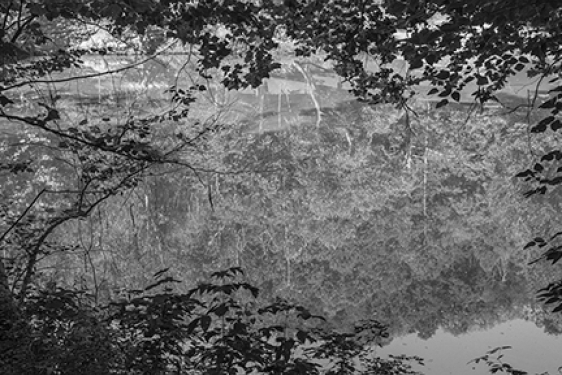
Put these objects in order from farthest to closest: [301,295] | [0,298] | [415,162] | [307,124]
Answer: [307,124], [415,162], [301,295], [0,298]

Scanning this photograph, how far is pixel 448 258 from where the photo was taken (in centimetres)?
1215

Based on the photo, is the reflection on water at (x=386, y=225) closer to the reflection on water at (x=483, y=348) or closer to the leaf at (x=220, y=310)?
the reflection on water at (x=483, y=348)

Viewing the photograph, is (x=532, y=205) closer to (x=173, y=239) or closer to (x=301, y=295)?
(x=301, y=295)

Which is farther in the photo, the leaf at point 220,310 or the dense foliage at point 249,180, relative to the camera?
the dense foliage at point 249,180

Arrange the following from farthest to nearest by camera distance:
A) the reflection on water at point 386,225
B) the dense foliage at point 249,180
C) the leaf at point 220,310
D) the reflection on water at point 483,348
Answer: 1. the reflection on water at point 386,225
2. the reflection on water at point 483,348
3. the dense foliage at point 249,180
4. the leaf at point 220,310


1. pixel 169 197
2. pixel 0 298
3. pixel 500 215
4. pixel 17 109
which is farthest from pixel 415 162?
pixel 0 298

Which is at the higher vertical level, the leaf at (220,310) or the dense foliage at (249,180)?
the dense foliage at (249,180)

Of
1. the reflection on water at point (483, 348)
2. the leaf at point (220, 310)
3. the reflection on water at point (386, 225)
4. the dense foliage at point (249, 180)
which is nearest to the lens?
the leaf at point (220, 310)

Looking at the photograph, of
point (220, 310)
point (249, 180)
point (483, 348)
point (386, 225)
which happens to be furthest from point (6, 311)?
point (249, 180)

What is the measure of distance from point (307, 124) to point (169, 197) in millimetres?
7469

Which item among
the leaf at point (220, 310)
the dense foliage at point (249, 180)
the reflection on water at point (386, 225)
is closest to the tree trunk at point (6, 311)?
the dense foliage at point (249, 180)

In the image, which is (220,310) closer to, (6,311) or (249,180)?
(6,311)

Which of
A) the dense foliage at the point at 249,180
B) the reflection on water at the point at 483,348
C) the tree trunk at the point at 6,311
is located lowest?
the tree trunk at the point at 6,311

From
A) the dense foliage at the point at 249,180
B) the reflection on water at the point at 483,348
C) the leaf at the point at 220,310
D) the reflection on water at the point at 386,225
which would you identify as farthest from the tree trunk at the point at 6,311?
the reflection on water at the point at 483,348
